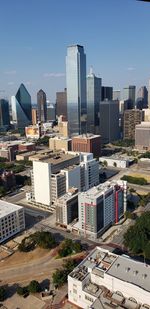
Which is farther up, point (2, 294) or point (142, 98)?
point (142, 98)

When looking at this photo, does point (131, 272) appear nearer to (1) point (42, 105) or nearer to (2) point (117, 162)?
(2) point (117, 162)

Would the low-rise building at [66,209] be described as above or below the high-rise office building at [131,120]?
below

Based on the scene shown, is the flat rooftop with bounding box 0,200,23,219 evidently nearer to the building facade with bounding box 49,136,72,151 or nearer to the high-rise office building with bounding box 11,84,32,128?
the building facade with bounding box 49,136,72,151

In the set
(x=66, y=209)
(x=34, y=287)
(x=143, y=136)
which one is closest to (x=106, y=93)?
(x=143, y=136)

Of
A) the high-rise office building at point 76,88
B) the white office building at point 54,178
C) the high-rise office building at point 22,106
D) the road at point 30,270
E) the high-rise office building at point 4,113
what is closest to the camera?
the road at point 30,270

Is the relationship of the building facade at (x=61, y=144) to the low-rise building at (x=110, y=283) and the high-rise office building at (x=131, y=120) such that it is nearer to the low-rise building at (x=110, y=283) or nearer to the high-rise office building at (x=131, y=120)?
the high-rise office building at (x=131, y=120)

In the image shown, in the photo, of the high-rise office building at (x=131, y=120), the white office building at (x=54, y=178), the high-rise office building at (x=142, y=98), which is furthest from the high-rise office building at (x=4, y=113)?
the white office building at (x=54, y=178)

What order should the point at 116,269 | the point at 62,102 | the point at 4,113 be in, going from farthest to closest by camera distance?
the point at 62,102 < the point at 4,113 < the point at 116,269
